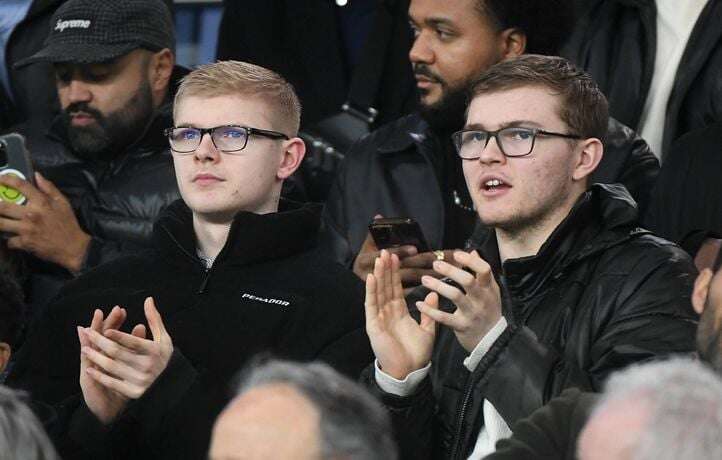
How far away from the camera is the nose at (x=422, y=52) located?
5102 millimetres

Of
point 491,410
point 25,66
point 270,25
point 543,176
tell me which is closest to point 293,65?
point 270,25

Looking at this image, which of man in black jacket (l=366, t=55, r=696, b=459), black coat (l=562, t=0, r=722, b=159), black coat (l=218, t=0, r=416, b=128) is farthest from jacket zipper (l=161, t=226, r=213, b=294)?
black coat (l=562, t=0, r=722, b=159)

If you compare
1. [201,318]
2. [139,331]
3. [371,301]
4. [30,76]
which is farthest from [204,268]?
[30,76]

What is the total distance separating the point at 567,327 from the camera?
12.6 ft

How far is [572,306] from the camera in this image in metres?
3.87

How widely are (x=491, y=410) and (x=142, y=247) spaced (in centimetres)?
182

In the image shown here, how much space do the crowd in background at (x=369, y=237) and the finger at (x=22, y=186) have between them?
14 millimetres

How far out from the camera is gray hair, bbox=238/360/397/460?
→ 2865 mm

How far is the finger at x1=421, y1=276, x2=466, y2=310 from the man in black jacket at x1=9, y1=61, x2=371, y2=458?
520mm

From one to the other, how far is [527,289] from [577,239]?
0.58ft

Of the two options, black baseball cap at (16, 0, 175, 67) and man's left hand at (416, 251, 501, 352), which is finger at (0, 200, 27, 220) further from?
man's left hand at (416, 251, 501, 352)

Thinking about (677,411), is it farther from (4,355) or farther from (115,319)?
(4,355)

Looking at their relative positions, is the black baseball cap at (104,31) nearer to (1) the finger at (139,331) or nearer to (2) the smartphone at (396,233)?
(2) the smartphone at (396,233)

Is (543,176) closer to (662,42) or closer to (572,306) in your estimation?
(572,306)
